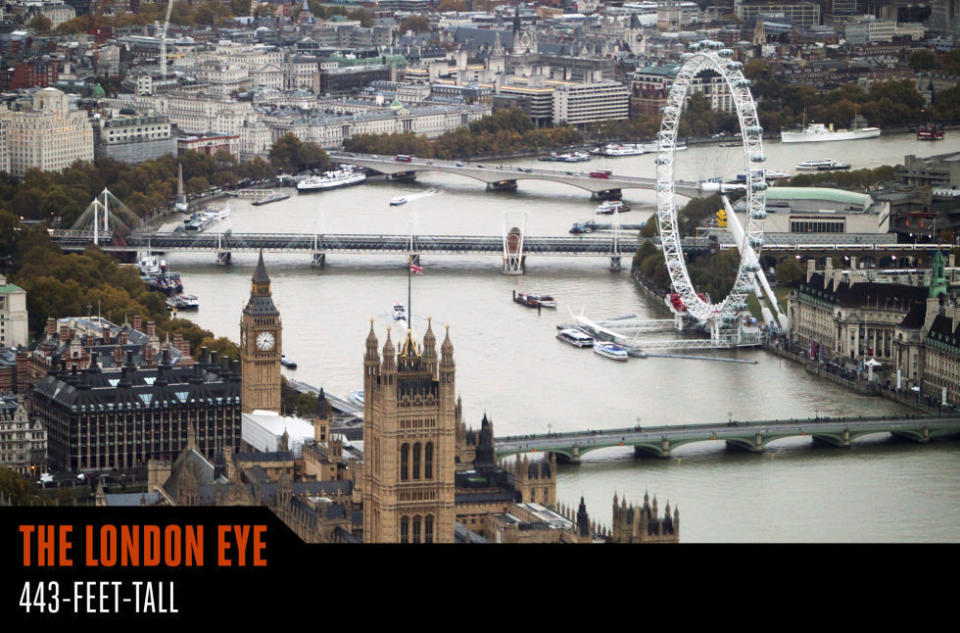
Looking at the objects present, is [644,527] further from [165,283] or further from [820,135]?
[820,135]

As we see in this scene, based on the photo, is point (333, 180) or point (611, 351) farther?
point (333, 180)

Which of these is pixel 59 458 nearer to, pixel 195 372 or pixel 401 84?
pixel 195 372

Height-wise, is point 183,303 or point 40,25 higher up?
point 40,25

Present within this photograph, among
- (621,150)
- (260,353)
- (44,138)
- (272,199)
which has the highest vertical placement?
(44,138)

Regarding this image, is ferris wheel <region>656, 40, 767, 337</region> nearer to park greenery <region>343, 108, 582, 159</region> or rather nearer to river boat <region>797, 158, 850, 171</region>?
river boat <region>797, 158, 850, 171</region>

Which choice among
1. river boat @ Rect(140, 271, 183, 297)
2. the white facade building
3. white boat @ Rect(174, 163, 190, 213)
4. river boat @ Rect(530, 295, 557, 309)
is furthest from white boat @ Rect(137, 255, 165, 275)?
the white facade building

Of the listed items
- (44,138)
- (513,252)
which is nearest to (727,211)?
(513,252)

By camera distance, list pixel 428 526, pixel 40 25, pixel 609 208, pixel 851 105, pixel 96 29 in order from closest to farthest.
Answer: pixel 428 526, pixel 609 208, pixel 851 105, pixel 40 25, pixel 96 29
